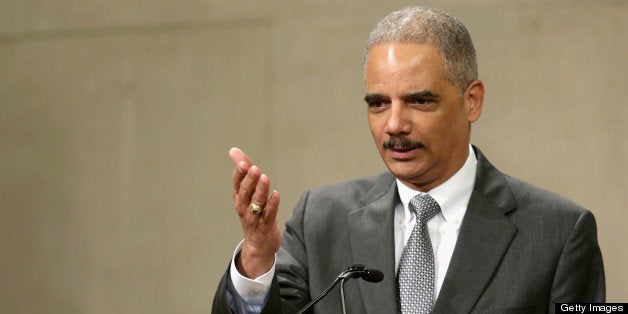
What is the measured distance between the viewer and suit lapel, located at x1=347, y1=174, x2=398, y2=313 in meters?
2.21

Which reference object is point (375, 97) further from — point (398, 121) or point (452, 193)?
point (452, 193)

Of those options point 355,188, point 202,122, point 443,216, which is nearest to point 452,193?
point 443,216

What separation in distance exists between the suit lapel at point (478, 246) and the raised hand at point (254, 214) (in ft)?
1.36

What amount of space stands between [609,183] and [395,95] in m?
1.70

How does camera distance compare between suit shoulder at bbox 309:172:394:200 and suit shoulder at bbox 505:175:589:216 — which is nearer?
suit shoulder at bbox 505:175:589:216

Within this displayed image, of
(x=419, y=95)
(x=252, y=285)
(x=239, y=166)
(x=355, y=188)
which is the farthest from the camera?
(x=355, y=188)

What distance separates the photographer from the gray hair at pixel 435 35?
7.44 ft

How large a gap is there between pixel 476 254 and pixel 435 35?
0.53 m

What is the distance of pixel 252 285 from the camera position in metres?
2.10

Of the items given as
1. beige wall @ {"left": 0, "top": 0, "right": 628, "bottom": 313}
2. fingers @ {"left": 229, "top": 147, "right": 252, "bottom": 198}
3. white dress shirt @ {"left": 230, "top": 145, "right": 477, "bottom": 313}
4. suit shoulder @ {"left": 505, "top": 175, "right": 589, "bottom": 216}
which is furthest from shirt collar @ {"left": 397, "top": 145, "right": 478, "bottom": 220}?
beige wall @ {"left": 0, "top": 0, "right": 628, "bottom": 313}

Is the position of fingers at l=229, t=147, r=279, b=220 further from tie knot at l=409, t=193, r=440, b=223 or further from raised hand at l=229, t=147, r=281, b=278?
tie knot at l=409, t=193, r=440, b=223

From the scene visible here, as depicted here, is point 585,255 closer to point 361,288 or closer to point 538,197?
point 538,197

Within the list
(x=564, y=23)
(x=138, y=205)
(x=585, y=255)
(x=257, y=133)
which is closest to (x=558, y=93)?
(x=564, y=23)

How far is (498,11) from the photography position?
3744mm
